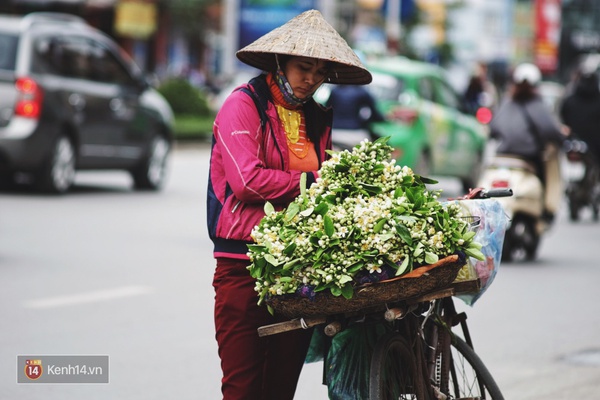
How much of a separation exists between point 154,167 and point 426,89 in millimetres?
3702

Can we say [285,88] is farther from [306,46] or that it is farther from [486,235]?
[486,235]

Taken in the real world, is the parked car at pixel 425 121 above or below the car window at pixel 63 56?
below

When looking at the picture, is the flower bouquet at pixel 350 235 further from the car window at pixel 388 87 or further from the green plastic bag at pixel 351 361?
the car window at pixel 388 87

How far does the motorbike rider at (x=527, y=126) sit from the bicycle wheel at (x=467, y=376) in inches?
276

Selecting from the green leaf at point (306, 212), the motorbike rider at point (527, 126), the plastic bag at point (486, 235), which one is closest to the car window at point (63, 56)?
the motorbike rider at point (527, 126)

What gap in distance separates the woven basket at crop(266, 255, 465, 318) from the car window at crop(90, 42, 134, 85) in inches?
476

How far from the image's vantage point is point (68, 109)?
49.0 feet

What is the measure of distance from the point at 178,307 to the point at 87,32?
Result: 8136mm

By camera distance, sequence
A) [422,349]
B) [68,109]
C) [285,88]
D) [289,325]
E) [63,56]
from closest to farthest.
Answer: [289,325] < [285,88] < [422,349] < [68,109] < [63,56]

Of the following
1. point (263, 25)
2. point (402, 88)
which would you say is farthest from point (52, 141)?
point (263, 25)

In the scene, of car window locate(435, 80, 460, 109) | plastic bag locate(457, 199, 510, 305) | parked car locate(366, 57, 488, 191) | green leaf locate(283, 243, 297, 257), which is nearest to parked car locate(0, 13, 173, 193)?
parked car locate(366, 57, 488, 191)

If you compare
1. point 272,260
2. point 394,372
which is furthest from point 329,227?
point 394,372

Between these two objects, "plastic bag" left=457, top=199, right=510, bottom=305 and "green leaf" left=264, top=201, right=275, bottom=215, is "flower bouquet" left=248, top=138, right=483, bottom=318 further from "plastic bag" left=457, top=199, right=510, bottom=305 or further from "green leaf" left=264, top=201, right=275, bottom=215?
"plastic bag" left=457, top=199, right=510, bottom=305

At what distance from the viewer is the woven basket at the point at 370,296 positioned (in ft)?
13.2
